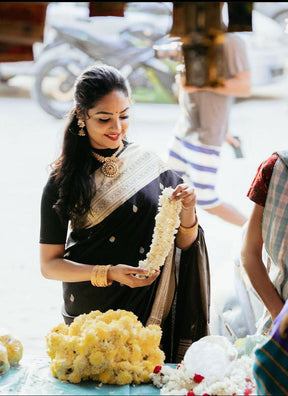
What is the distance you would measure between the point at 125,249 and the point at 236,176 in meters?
4.91

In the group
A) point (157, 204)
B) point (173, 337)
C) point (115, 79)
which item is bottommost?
point (173, 337)

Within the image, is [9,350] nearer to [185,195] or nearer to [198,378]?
[198,378]

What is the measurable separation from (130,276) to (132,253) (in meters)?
0.21

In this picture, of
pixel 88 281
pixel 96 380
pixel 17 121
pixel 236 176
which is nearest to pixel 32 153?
pixel 17 121

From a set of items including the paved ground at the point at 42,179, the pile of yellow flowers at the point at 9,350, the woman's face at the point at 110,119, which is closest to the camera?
the pile of yellow flowers at the point at 9,350

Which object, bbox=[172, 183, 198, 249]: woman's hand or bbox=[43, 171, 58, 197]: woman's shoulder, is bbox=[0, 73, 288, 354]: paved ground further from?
bbox=[172, 183, 198, 249]: woman's hand

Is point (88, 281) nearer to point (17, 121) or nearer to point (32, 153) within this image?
point (32, 153)

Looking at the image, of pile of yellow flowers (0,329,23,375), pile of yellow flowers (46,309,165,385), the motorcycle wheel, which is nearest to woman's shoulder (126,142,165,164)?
pile of yellow flowers (46,309,165,385)

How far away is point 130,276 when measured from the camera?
2.70 metres

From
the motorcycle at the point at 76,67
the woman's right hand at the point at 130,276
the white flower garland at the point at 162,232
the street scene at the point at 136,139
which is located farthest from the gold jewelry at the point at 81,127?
the motorcycle at the point at 76,67

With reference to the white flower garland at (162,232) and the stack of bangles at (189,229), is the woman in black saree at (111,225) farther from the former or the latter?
the white flower garland at (162,232)

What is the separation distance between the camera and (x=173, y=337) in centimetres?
300

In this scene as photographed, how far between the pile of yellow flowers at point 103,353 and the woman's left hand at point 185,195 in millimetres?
533

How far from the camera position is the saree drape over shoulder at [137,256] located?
2898mm
